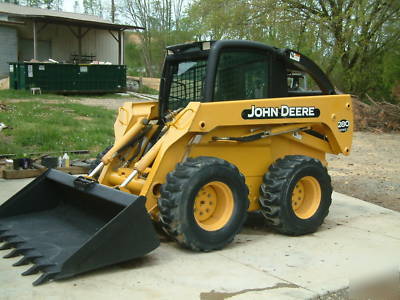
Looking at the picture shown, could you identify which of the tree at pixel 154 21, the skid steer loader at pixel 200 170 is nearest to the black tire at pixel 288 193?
the skid steer loader at pixel 200 170

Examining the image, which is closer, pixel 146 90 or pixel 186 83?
pixel 186 83

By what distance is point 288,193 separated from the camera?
5508mm

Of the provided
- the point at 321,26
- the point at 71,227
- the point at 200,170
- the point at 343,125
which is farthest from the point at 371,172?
the point at 321,26

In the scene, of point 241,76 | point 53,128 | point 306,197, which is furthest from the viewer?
point 53,128

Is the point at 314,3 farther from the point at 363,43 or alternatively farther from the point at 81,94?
the point at 81,94

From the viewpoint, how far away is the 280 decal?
622 cm

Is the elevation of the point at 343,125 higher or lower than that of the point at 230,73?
lower

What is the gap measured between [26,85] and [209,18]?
25.7 feet

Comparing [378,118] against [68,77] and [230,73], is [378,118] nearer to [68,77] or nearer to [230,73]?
[68,77]

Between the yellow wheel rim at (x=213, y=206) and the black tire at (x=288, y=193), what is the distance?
0.58 m

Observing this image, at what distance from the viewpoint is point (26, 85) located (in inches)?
832

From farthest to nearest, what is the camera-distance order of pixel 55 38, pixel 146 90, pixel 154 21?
1. pixel 154 21
2. pixel 55 38
3. pixel 146 90

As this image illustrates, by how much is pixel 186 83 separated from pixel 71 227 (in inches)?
80.7

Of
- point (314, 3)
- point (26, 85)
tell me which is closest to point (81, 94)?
point (26, 85)
